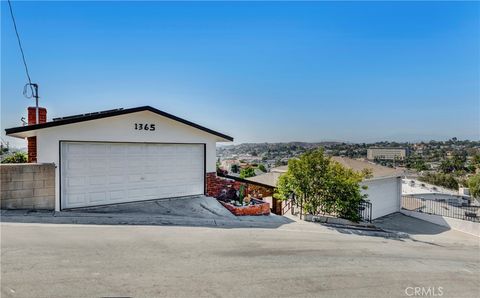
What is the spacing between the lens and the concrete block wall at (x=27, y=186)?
741 centimetres

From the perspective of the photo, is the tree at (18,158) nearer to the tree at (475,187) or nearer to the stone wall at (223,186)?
the stone wall at (223,186)

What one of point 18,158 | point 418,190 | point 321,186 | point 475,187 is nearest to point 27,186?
point 18,158

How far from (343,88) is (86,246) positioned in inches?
1048

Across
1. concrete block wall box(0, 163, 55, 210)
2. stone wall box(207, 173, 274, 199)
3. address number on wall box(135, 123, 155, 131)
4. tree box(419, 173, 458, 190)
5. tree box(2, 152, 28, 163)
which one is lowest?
tree box(419, 173, 458, 190)

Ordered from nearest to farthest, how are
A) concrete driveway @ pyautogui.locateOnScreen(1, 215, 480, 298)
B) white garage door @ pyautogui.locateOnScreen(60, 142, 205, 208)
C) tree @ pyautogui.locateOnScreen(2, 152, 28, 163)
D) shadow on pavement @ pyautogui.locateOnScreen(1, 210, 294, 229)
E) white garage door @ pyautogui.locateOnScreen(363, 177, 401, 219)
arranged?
concrete driveway @ pyautogui.locateOnScreen(1, 215, 480, 298)
shadow on pavement @ pyautogui.locateOnScreen(1, 210, 294, 229)
white garage door @ pyautogui.locateOnScreen(60, 142, 205, 208)
tree @ pyautogui.locateOnScreen(2, 152, 28, 163)
white garage door @ pyautogui.locateOnScreen(363, 177, 401, 219)

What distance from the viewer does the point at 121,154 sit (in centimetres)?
970

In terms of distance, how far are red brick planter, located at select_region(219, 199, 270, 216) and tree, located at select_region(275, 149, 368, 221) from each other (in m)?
1.00

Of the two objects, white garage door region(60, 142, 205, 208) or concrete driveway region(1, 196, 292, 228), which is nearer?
concrete driveway region(1, 196, 292, 228)

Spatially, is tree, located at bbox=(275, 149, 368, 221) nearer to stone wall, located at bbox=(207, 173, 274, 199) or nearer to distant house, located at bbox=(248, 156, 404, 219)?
stone wall, located at bbox=(207, 173, 274, 199)

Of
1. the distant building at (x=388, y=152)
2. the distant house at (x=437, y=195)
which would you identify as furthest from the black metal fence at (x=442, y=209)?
the distant building at (x=388, y=152)

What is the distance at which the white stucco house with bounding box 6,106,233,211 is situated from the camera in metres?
8.51

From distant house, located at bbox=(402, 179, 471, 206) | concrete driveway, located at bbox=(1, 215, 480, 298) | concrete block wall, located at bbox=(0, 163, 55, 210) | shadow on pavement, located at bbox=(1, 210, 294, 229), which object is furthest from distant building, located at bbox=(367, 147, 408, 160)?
concrete block wall, located at bbox=(0, 163, 55, 210)

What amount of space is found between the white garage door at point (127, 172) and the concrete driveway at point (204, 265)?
214 centimetres

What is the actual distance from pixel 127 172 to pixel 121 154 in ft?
2.15
